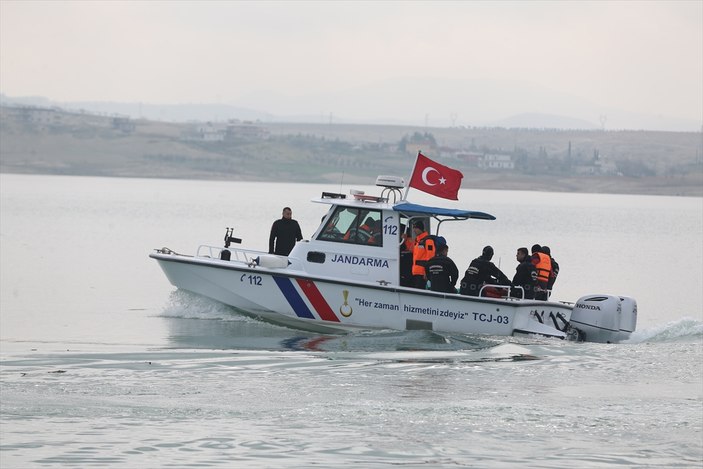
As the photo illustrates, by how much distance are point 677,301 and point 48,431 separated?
22.0m

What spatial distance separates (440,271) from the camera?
18500 millimetres

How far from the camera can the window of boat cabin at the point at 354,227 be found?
19.2m

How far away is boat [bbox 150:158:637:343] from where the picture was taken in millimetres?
18703

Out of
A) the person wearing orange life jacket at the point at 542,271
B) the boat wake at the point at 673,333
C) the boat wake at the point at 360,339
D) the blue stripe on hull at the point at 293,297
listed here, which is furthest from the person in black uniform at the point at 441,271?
the boat wake at the point at 673,333

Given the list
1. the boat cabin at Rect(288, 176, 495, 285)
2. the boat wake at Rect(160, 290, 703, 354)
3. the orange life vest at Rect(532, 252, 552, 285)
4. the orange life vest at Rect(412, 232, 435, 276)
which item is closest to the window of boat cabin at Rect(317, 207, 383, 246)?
the boat cabin at Rect(288, 176, 495, 285)

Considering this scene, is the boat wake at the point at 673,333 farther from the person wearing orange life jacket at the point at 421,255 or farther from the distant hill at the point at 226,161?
the distant hill at the point at 226,161

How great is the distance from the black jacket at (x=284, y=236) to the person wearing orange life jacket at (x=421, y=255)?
2.28 m

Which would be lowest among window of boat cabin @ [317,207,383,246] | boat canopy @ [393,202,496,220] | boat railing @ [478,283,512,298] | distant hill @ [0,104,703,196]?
boat railing @ [478,283,512,298]

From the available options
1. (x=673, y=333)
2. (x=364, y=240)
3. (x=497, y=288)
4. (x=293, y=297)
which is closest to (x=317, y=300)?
(x=293, y=297)

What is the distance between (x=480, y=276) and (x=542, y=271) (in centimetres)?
109

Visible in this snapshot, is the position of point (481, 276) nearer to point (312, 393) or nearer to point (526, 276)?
point (526, 276)

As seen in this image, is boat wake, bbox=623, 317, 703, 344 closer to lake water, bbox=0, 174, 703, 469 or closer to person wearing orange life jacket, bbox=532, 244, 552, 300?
lake water, bbox=0, 174, 703, 469

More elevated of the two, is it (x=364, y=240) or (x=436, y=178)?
(x=436, y=178)

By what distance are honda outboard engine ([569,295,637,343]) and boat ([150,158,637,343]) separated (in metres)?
0.01
